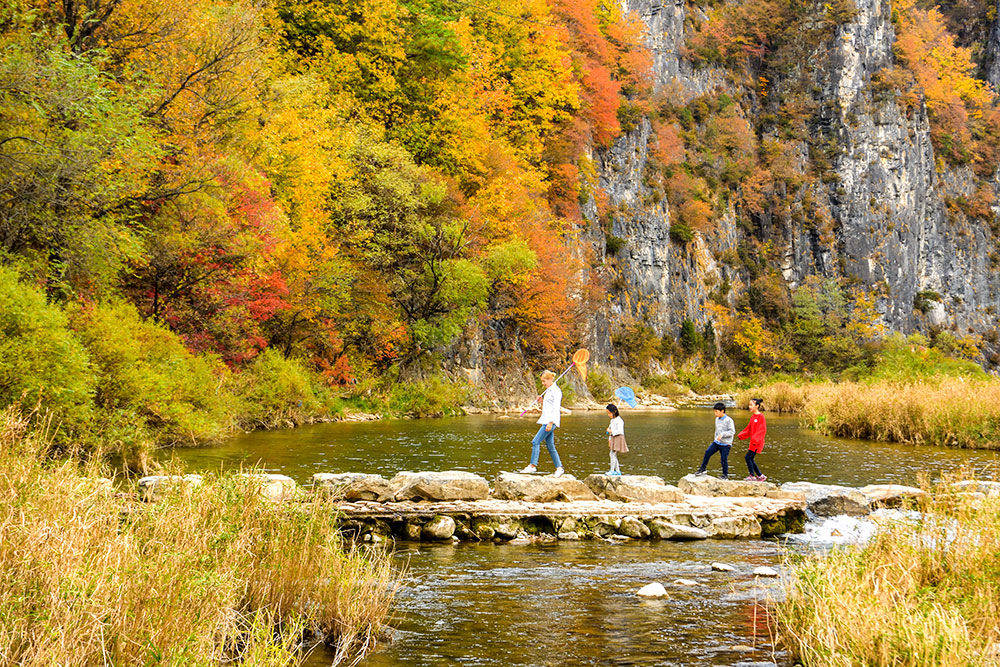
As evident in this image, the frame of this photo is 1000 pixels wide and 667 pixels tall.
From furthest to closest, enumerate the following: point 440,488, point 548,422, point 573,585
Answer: point 548,422 < point 440,488 < point 573,585

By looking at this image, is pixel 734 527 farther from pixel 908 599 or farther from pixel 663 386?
pixel 663 386

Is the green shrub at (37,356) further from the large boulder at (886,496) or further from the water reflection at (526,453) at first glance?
the large boulder at (886,496)

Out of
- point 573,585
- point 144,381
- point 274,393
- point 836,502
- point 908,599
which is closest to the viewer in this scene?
point 908,599

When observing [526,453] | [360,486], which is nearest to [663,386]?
[526,453]

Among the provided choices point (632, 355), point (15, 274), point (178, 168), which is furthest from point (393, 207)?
point (632, 355)

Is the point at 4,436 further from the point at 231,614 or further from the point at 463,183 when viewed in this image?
the point at 463,183

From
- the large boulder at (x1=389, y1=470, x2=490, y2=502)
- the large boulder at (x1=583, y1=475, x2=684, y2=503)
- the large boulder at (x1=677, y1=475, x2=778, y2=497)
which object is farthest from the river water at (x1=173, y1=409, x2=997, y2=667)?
the large boulder at (x1=677, y1=475, x2=778, y2=497)

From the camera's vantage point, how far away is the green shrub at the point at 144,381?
1694cm

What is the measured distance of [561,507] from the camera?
13117 millimetres

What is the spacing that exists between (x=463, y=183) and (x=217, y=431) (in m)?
25.2

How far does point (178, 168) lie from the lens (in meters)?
21.1

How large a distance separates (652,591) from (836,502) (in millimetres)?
6965

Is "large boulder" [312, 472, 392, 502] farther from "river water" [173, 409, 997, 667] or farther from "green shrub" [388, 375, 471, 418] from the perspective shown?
"green shrub" [388, 375, 471, 418]

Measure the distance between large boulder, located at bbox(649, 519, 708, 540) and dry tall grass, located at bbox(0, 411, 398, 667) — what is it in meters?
5.67
